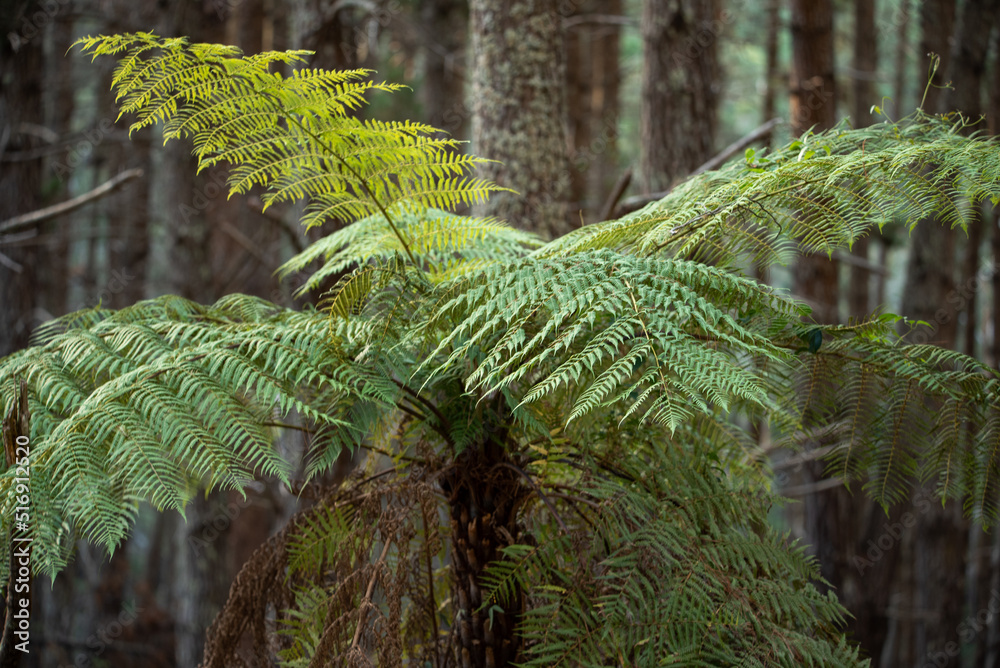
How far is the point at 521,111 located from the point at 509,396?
180cm

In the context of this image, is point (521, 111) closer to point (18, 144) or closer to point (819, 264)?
point (18, 144)

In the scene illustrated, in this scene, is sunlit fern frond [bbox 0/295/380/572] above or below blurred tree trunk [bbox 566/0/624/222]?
below

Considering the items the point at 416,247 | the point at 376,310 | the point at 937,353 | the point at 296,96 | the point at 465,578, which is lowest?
the point at 465,578

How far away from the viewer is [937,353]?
5.74ft

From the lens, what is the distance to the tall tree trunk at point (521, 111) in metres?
3.01

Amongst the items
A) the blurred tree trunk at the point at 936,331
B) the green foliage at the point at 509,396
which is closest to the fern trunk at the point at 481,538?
the green foliage at the point at 509,396

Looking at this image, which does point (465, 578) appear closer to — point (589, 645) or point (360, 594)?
point (360, 594)

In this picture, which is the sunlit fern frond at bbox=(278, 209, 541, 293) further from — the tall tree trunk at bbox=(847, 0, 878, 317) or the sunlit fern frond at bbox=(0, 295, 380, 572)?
the tall tree trunk at bbox=(847, 0, 878, 317)

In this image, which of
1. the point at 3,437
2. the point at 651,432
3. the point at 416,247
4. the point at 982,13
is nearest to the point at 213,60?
the point at 416,247

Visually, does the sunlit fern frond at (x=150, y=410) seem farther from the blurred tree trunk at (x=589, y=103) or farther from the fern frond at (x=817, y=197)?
the blurred tree trunk at (x=589, y=103)

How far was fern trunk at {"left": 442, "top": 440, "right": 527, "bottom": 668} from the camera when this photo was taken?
72.0 inches

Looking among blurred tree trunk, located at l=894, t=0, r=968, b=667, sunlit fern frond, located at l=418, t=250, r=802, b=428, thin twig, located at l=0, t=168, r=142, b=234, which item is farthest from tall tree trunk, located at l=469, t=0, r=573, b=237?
blurred tree trunk, located at l=894, t=0, r=968, b=667

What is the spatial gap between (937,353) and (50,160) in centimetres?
936

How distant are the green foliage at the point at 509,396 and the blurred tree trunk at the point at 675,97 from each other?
2446 millimetres
